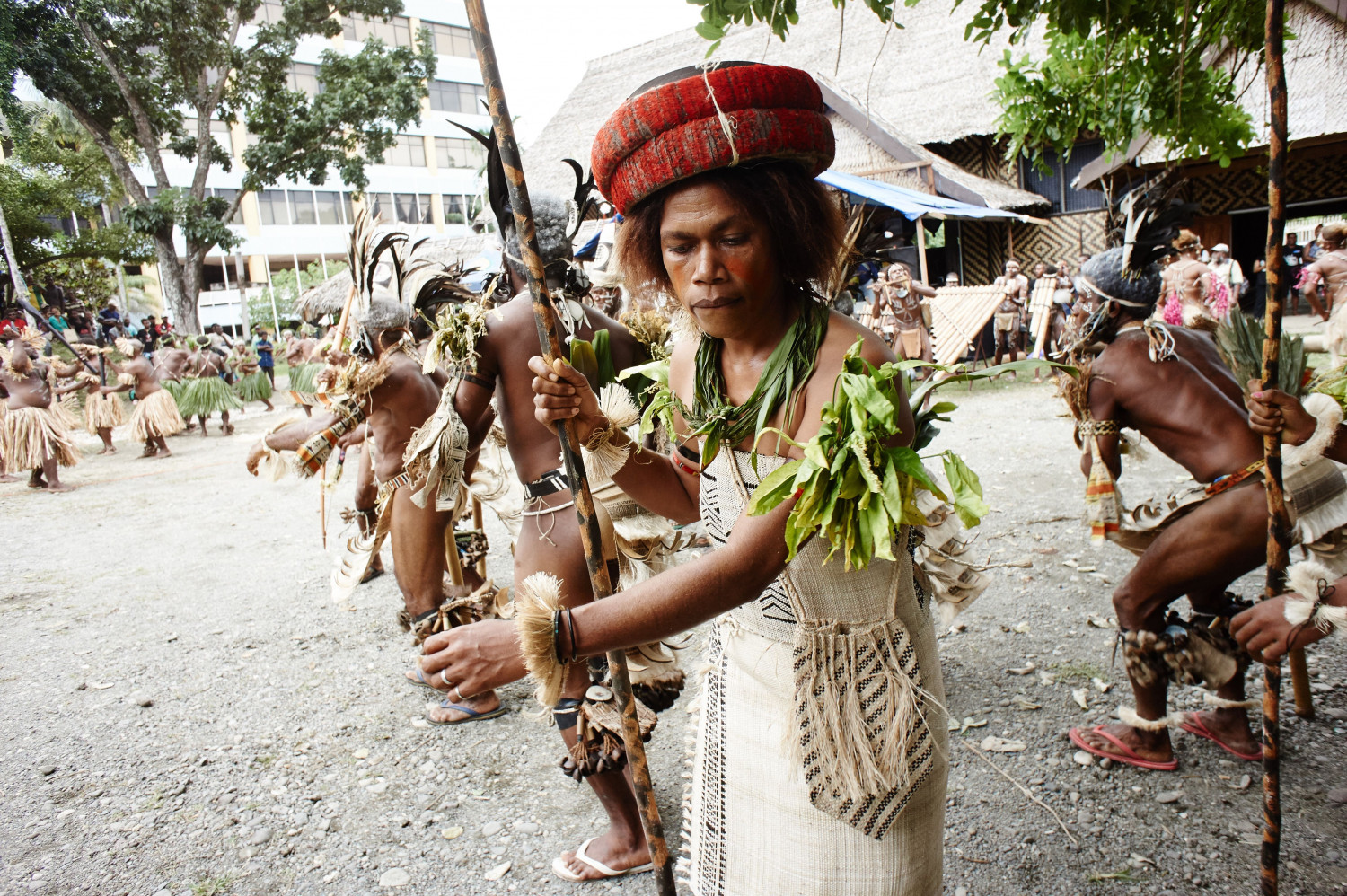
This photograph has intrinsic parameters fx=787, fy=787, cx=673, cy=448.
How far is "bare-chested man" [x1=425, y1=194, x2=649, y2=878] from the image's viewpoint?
283 cm

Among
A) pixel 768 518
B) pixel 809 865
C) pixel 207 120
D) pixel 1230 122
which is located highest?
pixel 207 120

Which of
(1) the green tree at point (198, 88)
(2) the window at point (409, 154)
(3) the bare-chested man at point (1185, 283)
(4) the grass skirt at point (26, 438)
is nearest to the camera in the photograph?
(3) the bare-chested man at point (1185, 283)

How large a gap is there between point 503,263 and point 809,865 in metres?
2.36

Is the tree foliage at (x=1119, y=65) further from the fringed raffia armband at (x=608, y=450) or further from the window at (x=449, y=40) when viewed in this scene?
the window at (x=449, y=40)

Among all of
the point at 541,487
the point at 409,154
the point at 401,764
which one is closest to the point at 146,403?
the point at 401,764

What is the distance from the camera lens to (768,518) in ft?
4.42

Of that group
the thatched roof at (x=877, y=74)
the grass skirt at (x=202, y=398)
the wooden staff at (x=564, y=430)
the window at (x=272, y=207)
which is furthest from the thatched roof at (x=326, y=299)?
the window at (x=272, y=207)

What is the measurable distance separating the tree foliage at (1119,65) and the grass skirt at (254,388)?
18.6m

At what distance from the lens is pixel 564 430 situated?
171cm

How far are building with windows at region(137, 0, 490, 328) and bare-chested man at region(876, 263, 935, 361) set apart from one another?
32.0 meters

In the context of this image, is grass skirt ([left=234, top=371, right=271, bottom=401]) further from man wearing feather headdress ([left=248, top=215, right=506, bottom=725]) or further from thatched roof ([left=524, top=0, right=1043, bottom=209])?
man wearing feather headdress ([left=248, top=215, right=506, bottom=725])

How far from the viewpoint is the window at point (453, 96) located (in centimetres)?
4797

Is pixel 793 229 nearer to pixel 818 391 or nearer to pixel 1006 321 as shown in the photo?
pixel 818 391

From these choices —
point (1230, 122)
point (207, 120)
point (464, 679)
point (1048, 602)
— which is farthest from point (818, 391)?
point (207, 120)
